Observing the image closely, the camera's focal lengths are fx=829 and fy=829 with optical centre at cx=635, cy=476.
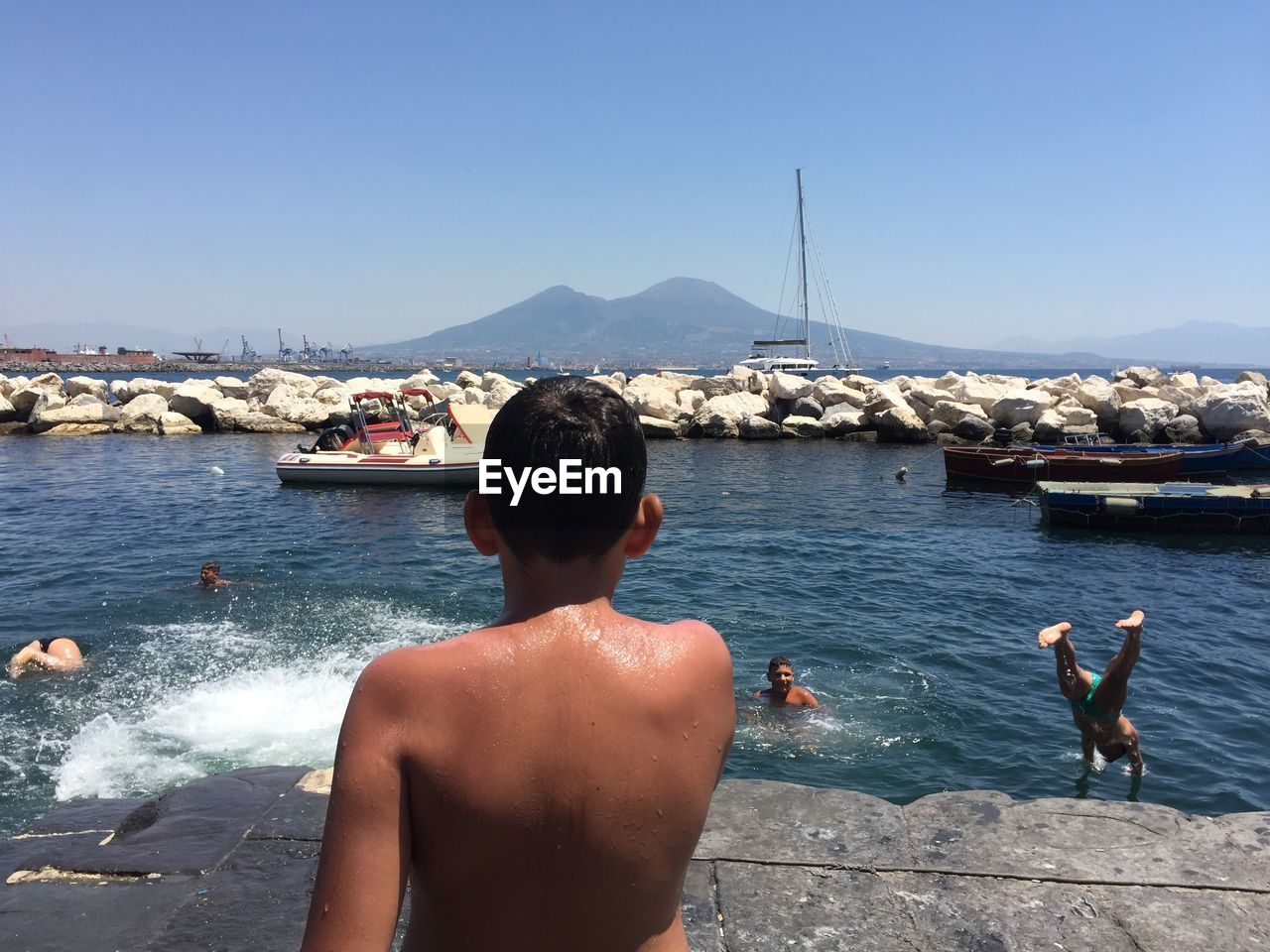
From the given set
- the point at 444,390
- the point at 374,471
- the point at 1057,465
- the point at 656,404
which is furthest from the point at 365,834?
the point at 444,390

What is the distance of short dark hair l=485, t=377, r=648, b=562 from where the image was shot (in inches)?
56.1

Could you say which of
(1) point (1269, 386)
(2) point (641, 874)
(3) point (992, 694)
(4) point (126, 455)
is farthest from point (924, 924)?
(1) point (1269, 386)

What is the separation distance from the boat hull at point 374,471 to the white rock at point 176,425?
1654cm

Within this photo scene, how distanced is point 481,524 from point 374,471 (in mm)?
24937

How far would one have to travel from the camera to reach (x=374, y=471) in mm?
25234

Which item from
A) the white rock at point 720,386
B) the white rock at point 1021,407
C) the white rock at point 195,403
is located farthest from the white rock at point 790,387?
the white rock at point 195,403

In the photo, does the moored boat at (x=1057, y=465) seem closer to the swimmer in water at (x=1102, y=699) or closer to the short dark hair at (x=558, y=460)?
the swimmer in water at (x=1102, y=699)

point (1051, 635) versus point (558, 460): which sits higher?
point (558, 460)

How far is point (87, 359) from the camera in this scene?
132 meters

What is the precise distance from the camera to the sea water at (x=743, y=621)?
8.48m

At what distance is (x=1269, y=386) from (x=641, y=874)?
4869cm

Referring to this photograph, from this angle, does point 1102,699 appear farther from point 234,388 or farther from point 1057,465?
point 234,388

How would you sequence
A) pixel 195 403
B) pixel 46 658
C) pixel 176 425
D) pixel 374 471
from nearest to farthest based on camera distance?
1. pixel 46 658
2. pixel 374 471
3. pixel 176 425
4. pixel 195 403

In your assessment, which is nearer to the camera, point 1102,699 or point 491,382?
point 1102,699
